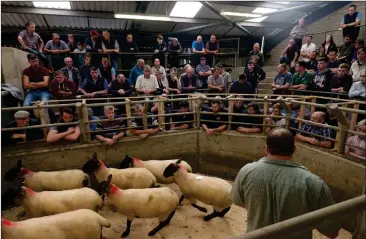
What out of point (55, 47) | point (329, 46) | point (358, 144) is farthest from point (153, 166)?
point (329, 46)

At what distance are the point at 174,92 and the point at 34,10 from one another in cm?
613

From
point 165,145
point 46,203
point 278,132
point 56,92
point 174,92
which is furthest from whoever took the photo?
point 174,92

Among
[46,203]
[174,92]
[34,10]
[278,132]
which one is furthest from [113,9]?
[278,132]

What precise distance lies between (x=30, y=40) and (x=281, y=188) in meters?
7.73

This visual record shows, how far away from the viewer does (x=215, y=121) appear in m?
5.52

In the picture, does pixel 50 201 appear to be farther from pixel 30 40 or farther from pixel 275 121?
pixel 30 40

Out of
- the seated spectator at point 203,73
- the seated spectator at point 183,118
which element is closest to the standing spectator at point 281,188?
the seated spectator at point 183,118

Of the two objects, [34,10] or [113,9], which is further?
[113,9]

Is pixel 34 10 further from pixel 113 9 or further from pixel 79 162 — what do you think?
pixel 79 162

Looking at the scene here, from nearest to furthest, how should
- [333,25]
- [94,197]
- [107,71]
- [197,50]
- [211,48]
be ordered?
[94,197] < [107,71] < [211,48] < [197,50] < [333,25]

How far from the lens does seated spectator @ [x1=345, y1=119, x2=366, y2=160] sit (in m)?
3.59

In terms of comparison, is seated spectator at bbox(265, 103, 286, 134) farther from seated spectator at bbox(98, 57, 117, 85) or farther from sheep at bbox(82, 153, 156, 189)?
seated spectator at bbox(98, 57, 117, 85)

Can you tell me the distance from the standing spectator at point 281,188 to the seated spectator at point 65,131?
3787mm

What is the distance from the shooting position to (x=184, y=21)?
11.7 m
